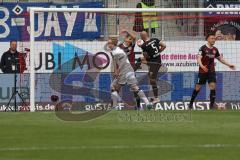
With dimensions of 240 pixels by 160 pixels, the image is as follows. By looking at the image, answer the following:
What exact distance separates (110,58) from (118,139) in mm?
9995

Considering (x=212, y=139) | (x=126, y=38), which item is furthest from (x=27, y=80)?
(x=212, y=139)

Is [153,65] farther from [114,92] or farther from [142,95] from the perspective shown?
[142,95]

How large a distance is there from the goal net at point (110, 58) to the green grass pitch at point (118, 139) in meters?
5.28

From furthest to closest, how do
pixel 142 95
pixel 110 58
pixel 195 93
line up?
pixel 110 58 → pixel 195 93 → pixel 142 95

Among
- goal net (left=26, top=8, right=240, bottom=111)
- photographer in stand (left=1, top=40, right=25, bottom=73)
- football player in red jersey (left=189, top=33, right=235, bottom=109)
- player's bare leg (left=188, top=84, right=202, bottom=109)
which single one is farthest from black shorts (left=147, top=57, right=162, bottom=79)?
photographer in stand (left=1, top=40, right=25, bottom=73)

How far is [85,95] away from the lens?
21.4 metres

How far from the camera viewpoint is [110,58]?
864 inches

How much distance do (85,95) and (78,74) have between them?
0.74 metres

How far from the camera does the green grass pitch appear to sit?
10.3 meters

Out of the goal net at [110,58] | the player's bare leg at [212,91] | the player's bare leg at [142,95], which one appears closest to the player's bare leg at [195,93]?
the player's bare leg at [212,91]

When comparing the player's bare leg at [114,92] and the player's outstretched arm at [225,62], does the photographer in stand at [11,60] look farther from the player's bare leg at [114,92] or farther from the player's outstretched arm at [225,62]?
the player's outstretched arm at [225,62]

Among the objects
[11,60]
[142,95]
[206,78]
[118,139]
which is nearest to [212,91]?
[206,78]

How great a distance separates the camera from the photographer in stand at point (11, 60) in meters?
22.2

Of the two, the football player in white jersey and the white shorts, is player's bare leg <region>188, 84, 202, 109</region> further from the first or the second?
the white shorts
